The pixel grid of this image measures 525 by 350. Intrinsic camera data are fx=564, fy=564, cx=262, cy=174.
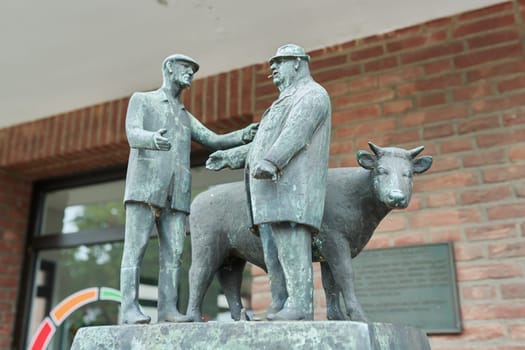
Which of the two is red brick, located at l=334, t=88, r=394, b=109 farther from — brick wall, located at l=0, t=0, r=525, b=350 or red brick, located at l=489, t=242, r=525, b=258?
red brick, located at l=489, t=242, r=525, b=258

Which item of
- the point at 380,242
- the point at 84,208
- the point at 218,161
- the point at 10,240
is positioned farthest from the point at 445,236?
the point at 10,240

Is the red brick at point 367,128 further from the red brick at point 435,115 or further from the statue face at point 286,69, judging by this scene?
the statue face at point 286,69

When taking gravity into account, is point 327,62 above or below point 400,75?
above

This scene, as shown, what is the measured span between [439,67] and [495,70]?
267 mm

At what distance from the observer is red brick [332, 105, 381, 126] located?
9.68 feet

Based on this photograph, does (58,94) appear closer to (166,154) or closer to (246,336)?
(166,154)

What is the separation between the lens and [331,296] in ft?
4.62

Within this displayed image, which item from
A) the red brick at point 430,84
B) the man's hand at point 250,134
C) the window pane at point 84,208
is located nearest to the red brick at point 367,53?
the red brick at point 430,84

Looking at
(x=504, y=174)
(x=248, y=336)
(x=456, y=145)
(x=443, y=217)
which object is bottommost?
(x=248, y=336)

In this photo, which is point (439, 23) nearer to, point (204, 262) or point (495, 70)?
point (495, 70)

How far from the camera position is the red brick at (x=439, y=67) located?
2836 mm

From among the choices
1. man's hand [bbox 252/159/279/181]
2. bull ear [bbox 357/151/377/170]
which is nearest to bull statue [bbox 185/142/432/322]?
bull ear [bbox 357/151/377/170]

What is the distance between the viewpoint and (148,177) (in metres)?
1.34

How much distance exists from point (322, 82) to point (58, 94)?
5.82 ft
